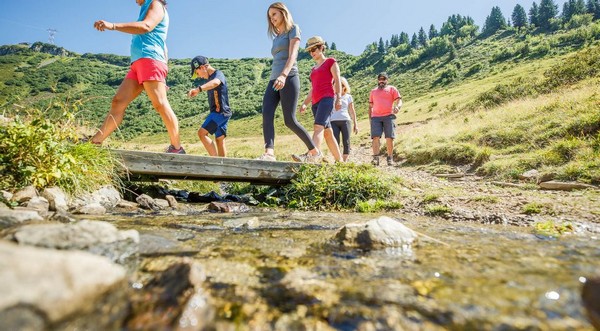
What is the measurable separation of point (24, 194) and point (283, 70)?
3575 mm

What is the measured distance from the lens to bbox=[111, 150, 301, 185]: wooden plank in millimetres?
4922

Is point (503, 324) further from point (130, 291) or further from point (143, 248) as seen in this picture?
point (143, 248)

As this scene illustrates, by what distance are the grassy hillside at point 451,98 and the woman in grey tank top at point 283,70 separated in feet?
7.42

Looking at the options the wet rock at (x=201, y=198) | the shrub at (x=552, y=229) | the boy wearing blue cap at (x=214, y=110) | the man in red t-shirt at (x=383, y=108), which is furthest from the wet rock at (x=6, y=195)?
the man in red t-shirt at (x=383, y=108)

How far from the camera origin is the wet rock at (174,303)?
1.22 m

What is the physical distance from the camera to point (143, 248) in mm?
2199

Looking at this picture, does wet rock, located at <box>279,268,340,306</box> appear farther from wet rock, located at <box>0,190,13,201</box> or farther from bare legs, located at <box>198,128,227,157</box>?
bare legs, located at <box>198,128,227,157</box>

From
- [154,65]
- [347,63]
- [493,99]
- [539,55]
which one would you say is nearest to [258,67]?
[347,63]

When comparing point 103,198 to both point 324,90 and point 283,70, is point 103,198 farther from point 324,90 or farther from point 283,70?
point 324,90

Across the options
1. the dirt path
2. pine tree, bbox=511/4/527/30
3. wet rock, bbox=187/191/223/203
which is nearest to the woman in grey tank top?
wet rock, bbox=187/191/223/203

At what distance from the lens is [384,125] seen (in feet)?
32.4

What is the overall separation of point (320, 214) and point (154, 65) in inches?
123

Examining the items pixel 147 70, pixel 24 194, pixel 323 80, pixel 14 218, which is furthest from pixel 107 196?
pixel 323 80

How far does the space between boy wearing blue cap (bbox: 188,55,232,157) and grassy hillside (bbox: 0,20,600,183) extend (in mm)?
1580
